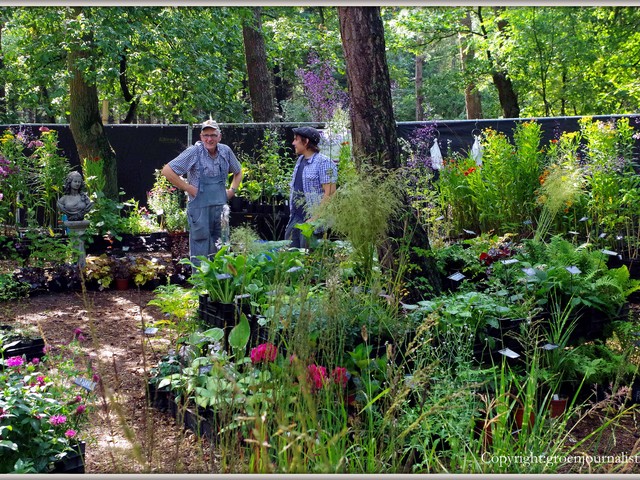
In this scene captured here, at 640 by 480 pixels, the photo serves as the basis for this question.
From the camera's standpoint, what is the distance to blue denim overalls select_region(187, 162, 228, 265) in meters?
6.32

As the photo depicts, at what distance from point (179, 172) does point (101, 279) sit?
168cm

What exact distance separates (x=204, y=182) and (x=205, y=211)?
0.25 metres

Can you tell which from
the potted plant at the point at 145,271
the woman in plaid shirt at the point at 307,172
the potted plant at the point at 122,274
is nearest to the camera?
the woman in plaid shirt at the point at 307,172

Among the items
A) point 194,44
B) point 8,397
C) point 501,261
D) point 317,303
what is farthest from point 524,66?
point 8,397

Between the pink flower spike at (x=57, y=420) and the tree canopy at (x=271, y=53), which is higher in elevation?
the tree canopy at (x=271, y=53)

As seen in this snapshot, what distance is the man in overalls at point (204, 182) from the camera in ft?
20.5

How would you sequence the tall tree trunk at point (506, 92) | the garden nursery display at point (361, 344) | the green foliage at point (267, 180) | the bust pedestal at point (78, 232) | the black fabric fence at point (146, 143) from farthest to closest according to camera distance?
the tall tree trunk at point (506, 92), the black fabric fence at point (146, 143), the green foliage at point (267, 180), the bust pedestal at point (78, 232), the garden nursery display at point (361, 344)

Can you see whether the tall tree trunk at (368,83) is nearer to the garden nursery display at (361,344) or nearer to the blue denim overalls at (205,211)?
the garden nursery display at (361,344)

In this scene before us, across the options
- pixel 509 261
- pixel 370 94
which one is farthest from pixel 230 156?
pixel 509 261

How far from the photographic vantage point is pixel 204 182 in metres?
6.31

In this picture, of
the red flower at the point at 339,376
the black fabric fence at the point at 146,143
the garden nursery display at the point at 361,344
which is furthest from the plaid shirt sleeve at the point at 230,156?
the black fabric fence at the point at 146,143

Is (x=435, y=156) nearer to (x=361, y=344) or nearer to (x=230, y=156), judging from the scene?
(x=230, y=156)

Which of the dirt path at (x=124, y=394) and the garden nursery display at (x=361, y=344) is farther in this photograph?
the garden nursery display at (x=361, y=344)

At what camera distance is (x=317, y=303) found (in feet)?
10.9
